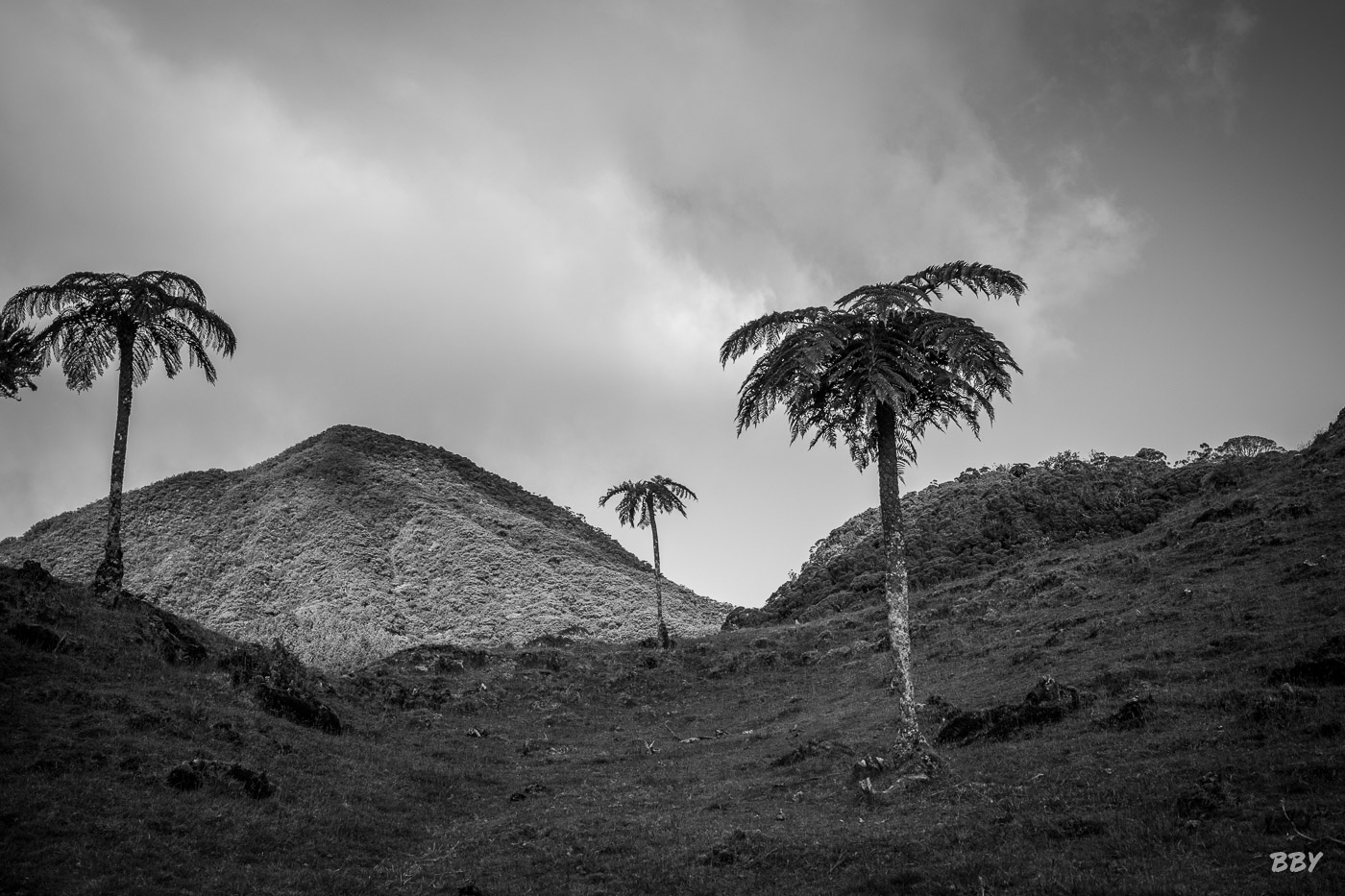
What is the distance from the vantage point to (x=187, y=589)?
200ft

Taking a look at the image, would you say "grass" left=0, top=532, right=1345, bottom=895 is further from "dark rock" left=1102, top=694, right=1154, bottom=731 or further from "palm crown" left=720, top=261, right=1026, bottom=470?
"palm crown" left=720, top=261, right=1026, bottom=470

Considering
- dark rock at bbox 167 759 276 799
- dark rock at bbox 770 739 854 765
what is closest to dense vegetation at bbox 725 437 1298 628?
dark rock at bbox 770 739 854 765

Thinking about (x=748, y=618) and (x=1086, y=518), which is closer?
(x=1086, y=518)

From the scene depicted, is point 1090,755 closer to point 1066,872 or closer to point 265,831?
point 1066,872

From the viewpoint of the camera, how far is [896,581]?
1911 centimetres

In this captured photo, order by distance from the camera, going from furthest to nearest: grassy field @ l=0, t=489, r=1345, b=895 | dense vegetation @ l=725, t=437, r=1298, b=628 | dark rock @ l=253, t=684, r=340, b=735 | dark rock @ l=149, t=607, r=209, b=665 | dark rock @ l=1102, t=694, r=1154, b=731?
dense vegetation @ l=725, t=437, r=1298, b=628, dark rock @ l=149, t=607, r=209, b=665, dark rock @ l=253, t=684, r=340, b=735, dark rock @ l=1102, t=694, r=1154, b=731, grassy field @ l=0, t=489, r=1345, b=895

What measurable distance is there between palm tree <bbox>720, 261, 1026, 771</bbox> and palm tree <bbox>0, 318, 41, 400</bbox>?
25.0 meters

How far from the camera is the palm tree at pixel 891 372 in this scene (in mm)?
18141

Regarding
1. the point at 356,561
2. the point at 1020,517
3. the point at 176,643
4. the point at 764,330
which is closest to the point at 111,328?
the point at 176,643

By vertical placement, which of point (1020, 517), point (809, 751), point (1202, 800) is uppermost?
point (1020, 517)

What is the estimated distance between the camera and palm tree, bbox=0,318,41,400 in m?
24.6

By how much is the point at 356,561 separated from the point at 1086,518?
65.9 metres

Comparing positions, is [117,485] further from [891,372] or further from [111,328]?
[891,372]

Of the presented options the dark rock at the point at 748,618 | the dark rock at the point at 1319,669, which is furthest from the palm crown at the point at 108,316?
the dark rock at the point at 748,618
